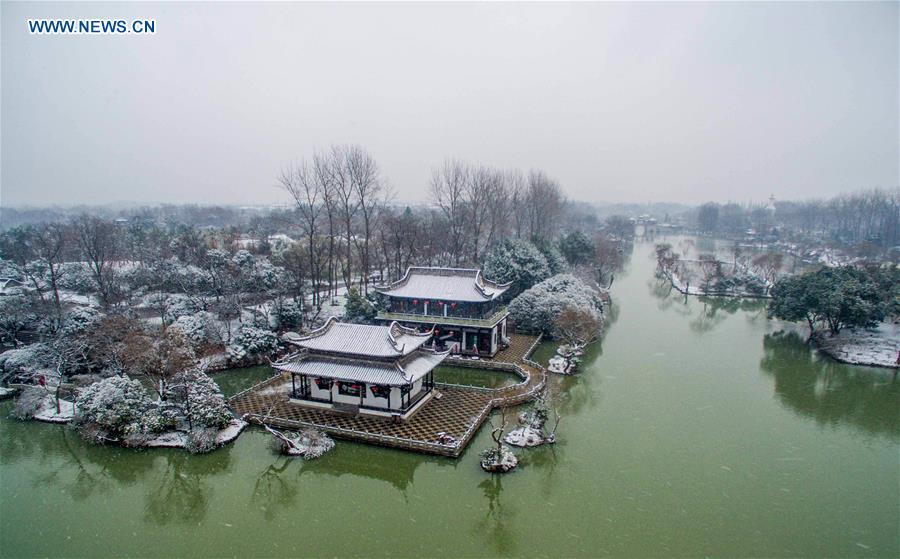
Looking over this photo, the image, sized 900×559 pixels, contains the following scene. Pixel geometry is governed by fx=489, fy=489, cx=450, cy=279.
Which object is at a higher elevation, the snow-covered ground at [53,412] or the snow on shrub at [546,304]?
the snow on shrub at [546,304]

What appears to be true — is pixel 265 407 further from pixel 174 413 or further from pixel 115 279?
pixel 115 279

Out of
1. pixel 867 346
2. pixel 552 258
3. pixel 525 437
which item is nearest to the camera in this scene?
pixel 525 437

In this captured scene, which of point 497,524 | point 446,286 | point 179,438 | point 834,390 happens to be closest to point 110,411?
point 179,438

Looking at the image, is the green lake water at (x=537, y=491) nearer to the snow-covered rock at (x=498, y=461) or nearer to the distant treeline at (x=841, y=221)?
the snow-covered rock at (x=498, y=461)

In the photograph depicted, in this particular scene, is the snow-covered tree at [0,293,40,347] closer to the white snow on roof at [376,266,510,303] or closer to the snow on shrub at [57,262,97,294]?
the snow on shrub at [57,262,97,294]

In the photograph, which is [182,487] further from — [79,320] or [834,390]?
[834,390]

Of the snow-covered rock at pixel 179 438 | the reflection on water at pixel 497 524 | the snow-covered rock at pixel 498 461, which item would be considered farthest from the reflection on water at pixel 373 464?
the snow-covered rock at pixel 179 438
